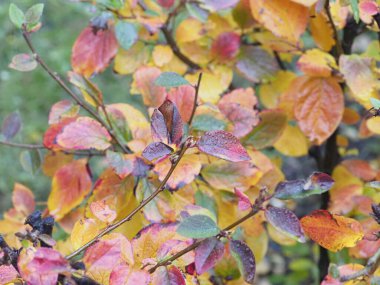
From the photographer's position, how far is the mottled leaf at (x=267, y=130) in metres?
0.86

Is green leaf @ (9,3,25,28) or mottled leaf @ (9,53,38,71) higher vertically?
green leaf @ (9,3,25,28)

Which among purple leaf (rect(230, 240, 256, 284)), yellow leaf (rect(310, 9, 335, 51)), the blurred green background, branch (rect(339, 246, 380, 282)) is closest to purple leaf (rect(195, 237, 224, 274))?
purple leaf (rect(230, 240, 256, 284))

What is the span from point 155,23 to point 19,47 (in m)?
1.38

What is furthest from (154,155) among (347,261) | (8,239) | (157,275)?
(347,261)

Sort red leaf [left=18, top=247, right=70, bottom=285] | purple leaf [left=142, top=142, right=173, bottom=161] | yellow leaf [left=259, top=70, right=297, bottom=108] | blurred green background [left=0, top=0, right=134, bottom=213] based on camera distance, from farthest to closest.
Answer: blurred green background [left=0, top=0, right=134, bottom=213] → yellow leaf [left=259, top=70, right=297, bottom=108] → purple leaf [left=142, top=142, right=173, bottom=161] → red leaf [left=18, top=247, right=70, bottom=285]

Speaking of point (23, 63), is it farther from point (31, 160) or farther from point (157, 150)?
point (157, 150)

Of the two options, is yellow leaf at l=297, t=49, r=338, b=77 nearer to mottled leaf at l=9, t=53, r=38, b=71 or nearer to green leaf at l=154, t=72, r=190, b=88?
green leaf at l=154, t=72, r=190, b=88

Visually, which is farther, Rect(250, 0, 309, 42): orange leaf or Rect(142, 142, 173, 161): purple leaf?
Rect(250, 0, 309, 42): orange leaf

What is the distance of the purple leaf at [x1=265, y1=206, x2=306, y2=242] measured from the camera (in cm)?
49

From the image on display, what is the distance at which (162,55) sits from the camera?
0.89 meters

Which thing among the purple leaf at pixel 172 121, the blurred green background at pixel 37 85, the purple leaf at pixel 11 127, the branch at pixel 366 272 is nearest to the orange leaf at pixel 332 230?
the branch at pixel 366 272

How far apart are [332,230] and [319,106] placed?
320 millimetres

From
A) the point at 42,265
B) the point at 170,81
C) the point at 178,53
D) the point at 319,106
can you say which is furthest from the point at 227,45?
the point at 42,265

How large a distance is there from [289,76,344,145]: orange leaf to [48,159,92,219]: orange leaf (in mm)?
354
